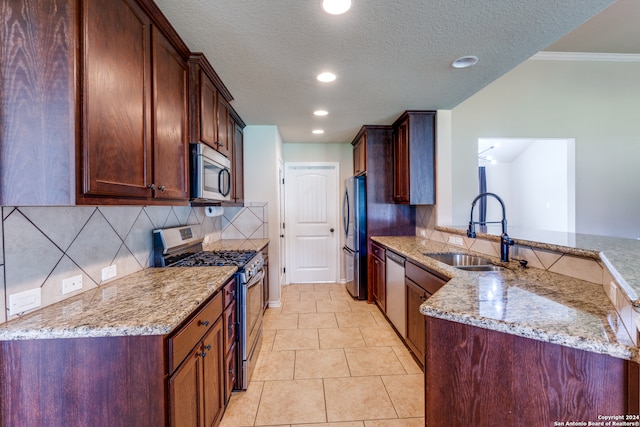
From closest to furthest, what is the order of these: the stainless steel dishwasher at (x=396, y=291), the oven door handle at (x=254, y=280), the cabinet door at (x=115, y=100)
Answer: the cabinet door at (x=115, y=100) → the oven door handle at (x=254, y=280) → the stainless steel dishwasher at (x=396, y=291)

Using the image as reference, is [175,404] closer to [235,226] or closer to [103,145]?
[103,145]

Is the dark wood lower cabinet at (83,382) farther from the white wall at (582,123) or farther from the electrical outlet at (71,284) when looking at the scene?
the white wall at (582,123)

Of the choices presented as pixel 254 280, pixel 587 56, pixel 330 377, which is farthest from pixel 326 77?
pixel 587 56

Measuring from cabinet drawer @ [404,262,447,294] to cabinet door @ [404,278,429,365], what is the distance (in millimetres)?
43

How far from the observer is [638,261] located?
121cm

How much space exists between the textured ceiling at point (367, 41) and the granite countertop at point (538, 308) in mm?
1446

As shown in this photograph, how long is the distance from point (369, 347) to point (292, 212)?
2.56m

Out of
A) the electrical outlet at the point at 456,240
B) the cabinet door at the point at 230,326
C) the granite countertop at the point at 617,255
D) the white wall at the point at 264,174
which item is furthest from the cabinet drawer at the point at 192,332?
the electrical outlet at the point at 456,240

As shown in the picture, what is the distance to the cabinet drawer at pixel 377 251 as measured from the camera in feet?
10.6

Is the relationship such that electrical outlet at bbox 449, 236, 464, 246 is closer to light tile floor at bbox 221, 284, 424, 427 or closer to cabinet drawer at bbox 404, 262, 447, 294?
cabinet drawer at bbox 404, 262, 447, 294

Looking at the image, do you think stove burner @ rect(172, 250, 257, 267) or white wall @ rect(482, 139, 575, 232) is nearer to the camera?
stove burner @ rect(172, 250, 257, 267)

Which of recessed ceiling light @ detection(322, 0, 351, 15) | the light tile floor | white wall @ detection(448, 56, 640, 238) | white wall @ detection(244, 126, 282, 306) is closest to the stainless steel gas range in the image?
the light tile floor

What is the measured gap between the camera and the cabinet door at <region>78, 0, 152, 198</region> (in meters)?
0.98

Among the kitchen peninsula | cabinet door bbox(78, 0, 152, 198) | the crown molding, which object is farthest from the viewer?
the crown molding
